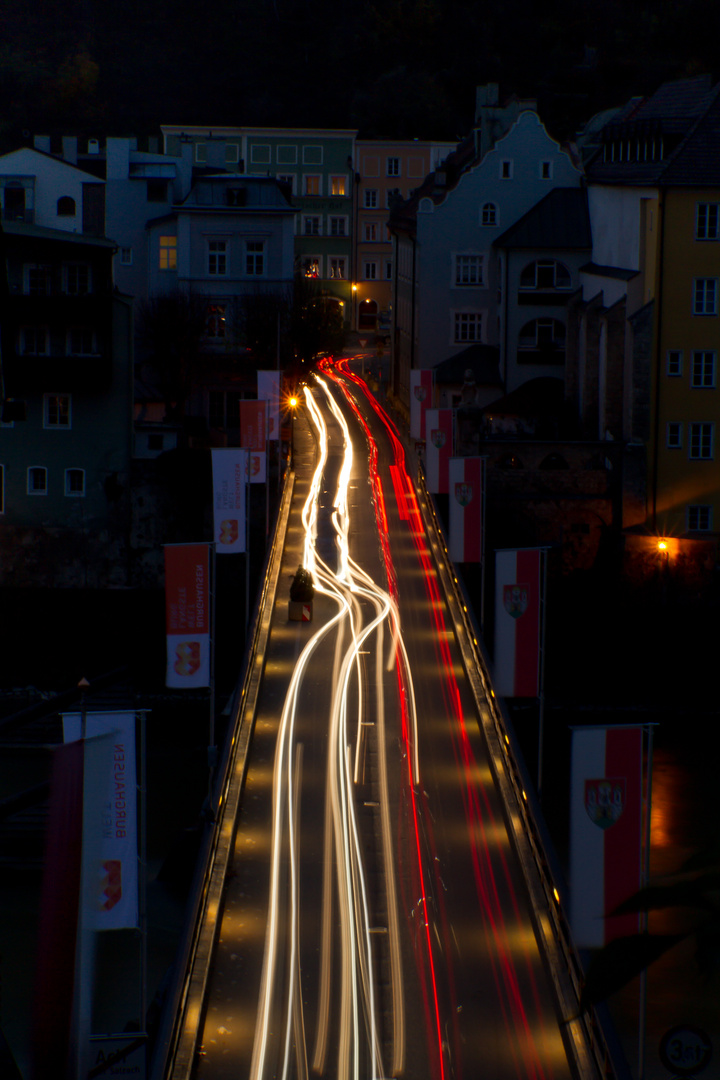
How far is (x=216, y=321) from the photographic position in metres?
61.8

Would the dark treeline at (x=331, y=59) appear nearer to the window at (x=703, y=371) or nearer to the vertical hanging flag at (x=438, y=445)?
the window at (x=703, y=371)

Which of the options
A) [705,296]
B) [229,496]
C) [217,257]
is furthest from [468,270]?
[229,496]

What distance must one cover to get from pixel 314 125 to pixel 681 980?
9383cm

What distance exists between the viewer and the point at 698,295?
48.0 meters

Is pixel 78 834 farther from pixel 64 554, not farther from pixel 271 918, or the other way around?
pixel 64 554

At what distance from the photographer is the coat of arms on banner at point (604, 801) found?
57.3 ft

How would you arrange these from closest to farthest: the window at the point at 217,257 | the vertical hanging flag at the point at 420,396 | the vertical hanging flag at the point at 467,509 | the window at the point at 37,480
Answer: the vertical hanging flag at the point at 467,509 → the vertical hanging flag at the point at 420,396 → the window at the point at 37,480 → the window at the point at 217,257

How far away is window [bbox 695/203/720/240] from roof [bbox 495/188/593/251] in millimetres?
12426

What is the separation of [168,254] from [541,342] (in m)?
18.1

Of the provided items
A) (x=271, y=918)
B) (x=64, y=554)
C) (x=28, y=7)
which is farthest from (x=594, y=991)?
(x=28, y=7)

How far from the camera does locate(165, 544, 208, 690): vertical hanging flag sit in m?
27.8

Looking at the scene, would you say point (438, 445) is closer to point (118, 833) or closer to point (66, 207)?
point (66, 207)

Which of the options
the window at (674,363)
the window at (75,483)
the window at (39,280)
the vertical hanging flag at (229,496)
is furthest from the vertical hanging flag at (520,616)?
the window at (39,280)

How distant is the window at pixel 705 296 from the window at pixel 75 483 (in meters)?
24.0
